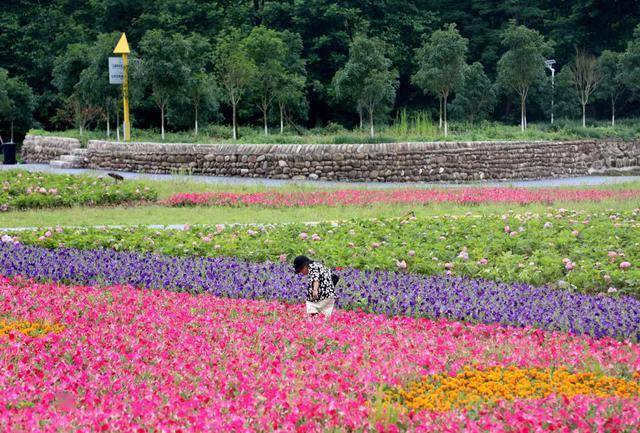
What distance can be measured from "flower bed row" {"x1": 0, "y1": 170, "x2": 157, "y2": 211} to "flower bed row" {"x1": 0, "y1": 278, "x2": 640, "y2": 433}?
31.2ft

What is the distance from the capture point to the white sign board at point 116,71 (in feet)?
96.9

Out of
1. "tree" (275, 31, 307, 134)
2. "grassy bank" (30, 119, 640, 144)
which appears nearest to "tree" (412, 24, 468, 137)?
"grassy bank" (30, 119, 640, 144)

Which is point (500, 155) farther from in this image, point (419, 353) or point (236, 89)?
point (419, 353)

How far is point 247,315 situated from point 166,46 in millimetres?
24176

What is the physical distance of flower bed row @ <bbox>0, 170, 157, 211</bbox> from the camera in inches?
693

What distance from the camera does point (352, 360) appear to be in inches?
241

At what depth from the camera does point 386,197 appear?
1783cm

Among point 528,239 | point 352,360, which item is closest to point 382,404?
point 352,360

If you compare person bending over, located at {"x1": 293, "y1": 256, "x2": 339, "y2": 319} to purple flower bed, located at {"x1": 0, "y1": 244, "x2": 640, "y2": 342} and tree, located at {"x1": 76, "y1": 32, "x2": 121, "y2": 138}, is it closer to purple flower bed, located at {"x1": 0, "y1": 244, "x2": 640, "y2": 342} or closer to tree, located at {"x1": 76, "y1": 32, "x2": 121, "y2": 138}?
purple flower bed, located at {"x1": 0, "y1": 244, "x2": 640, "y2": 342}

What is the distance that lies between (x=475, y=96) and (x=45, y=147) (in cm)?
1797

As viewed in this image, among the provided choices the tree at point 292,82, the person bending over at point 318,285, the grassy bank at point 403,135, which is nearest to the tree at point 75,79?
the grassy bank at point 403,135

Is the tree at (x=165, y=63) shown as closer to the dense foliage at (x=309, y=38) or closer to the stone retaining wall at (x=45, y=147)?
the stone retaining wall at (x=45, y=147)

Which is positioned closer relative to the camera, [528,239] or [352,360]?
[352,360]

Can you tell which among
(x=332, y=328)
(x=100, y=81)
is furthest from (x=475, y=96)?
(x=332, y=328)
